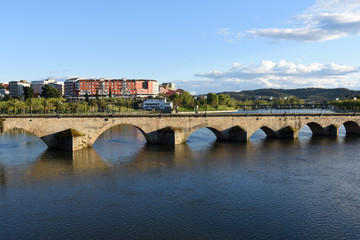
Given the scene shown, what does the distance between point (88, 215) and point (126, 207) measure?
159 inches

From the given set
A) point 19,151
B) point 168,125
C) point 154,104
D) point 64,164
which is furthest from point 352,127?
point 154,104

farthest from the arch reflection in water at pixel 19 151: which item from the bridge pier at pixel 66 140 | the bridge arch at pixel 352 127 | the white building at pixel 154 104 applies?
the white building at pixel 154 104

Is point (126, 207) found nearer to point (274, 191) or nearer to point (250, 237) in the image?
point (250, 237)

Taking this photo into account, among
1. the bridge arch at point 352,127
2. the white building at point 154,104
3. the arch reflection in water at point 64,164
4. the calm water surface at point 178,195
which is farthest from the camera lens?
the white building at point 154,104

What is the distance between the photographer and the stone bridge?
60188mm

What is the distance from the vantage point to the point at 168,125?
70875 millimetres

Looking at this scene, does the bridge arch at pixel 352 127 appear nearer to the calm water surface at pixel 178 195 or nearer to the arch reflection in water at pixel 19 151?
the calm water surface at pixel 178 195

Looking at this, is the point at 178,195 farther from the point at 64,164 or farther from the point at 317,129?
the point at 317,129

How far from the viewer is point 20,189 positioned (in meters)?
38.1

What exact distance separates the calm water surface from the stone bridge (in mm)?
4370

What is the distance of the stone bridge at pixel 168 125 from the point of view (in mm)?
60188

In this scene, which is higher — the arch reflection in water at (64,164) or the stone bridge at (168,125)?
the stone bridge at (168,125)

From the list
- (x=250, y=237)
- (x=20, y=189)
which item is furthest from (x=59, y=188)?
(x=250, y=237)

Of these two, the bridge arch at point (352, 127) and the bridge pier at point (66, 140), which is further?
the bridge arch at point (352, 127)
